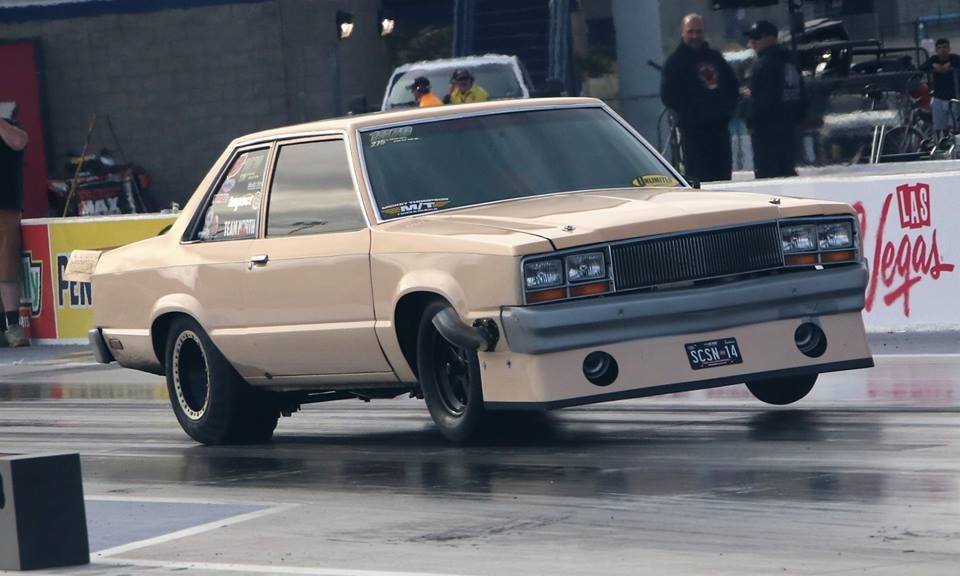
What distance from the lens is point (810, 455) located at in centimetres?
835

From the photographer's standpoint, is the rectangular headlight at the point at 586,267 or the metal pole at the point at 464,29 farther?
the metal pole at the point at 464,29

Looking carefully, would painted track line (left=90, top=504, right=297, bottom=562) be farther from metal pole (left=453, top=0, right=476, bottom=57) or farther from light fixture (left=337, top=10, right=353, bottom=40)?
metal pole (left=453, top=0, right=476, bottom=57)

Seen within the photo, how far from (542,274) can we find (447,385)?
2.99 ft

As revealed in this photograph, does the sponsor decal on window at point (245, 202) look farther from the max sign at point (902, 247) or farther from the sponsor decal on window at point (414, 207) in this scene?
the max sign at point (902, 247)

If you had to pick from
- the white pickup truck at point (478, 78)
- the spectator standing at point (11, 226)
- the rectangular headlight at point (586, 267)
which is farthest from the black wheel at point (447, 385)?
the white pickup truck at point (478, 78)

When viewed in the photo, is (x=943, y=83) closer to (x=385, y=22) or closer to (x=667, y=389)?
(x=385, y=22)

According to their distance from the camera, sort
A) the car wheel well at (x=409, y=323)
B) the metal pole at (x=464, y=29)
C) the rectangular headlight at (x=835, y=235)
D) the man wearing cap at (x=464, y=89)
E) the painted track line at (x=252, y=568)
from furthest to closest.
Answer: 1. the metal pole at (x=464, y=29)
2. the man wearing cap at (x=464, y=89)
3. the car wheel well at (x=409, y=323)
4. the rectangular headlight at (x=835, y=235)
5. the painted track line at (x=252, y=568)

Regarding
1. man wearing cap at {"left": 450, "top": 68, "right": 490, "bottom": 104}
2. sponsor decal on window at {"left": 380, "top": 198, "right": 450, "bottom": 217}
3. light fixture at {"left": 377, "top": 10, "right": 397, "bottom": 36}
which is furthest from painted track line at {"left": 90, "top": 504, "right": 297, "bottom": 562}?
light fixture at {"left": 377, "top": 10, "right": 397, "bottom": 36}

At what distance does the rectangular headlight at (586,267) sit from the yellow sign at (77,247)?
33.3 feet

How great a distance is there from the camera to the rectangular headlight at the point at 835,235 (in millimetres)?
9266

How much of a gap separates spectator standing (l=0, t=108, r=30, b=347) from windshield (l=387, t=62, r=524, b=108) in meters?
7.47

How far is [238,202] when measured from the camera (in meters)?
10.6

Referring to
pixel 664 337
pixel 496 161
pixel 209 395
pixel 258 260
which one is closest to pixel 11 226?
pixel 209 395

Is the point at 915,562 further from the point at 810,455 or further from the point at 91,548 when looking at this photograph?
the point at 91,548
